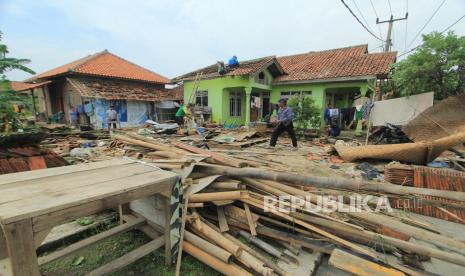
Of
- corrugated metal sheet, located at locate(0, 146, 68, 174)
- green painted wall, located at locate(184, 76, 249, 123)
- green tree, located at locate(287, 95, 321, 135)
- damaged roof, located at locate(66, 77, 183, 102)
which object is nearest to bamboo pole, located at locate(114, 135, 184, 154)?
corrugated metal sheet, located at locate(0, 146, 68, 174)

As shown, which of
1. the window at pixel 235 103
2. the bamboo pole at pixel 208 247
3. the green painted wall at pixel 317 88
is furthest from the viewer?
the window at pixel 235 103

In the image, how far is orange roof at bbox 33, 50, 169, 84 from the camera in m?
→ 15.3

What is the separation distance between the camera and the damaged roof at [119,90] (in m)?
14.1

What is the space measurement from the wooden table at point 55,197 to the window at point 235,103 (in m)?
13.0

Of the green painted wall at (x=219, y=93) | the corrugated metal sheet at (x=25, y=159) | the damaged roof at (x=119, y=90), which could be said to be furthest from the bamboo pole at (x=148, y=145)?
the damaged roof at (x=119, y=90)

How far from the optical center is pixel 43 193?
1519 mm

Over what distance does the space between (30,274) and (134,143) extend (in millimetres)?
3199

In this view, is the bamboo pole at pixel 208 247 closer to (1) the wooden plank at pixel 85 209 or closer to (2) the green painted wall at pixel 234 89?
(1) the wooden plank at pixel 85 209

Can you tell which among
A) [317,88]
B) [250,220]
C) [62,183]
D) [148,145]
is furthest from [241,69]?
[62,183]

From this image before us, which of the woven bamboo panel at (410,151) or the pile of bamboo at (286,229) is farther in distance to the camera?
the woven bamboo panel at (410,151)

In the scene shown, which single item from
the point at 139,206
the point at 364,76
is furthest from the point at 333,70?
the point at 139,206

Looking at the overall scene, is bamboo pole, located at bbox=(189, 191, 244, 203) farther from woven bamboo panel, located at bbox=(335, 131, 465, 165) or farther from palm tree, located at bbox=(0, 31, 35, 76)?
palm tree, located at bbox=(0, 31, 35, 76)

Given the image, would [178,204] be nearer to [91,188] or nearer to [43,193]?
[91,188]

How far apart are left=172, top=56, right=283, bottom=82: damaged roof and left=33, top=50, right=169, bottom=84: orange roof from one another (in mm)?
5258
